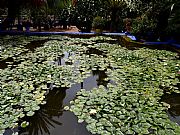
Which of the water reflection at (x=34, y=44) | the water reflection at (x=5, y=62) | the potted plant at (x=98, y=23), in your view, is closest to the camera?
the water reflection at (x=5, y=62)

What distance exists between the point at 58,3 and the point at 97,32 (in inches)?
121

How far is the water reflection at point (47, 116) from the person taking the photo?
3398 mm

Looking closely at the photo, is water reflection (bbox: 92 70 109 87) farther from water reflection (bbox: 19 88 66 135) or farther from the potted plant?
the potted plant

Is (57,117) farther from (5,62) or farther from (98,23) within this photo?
(98,23)

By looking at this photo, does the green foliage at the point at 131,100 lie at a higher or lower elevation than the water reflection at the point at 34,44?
lower

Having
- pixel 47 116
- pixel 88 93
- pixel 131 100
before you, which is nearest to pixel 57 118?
pixel 47 116

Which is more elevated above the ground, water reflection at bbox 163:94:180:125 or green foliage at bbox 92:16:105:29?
green foliage at bbox 92:16:105:29

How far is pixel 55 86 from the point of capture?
494 centimetres

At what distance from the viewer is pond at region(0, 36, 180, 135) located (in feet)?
11.3

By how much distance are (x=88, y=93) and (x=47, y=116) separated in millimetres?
1049

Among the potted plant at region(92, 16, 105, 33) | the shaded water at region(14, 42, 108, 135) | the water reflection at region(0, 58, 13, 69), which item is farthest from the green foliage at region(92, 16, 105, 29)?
the shaded water at region(14, 42, 108, 135)

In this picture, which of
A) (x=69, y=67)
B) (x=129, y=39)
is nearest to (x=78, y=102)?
(x=69, y=67)

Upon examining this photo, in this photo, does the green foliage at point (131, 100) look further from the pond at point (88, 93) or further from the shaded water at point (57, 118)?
the shaded water at point (57, 118)

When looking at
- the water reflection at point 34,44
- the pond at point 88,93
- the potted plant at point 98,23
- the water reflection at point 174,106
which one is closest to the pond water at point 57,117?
the pond at point 88,93
